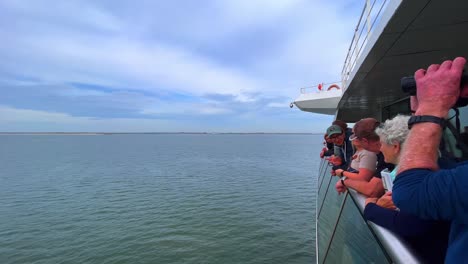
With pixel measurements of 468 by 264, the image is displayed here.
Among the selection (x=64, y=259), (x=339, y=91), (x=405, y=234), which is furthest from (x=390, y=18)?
(x=339, y=91)

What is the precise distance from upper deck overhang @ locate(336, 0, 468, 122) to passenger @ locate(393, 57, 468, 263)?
228 cm

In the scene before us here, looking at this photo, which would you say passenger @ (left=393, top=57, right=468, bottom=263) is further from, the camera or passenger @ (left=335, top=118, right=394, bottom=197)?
passenger @ (left=335, top=118, right=394, bottom=197)

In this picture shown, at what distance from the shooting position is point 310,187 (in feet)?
78.4

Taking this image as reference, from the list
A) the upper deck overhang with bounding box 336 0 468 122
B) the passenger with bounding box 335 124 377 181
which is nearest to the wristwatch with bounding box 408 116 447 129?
the passenger with bounding box 335 124 377 181

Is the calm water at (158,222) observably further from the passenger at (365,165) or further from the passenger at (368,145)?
the passenger at (368,145)

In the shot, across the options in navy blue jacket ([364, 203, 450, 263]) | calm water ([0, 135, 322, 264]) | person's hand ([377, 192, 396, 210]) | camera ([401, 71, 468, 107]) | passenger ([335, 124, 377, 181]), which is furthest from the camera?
calm water ([0, 135, 322, 264])

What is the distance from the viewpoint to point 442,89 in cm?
147

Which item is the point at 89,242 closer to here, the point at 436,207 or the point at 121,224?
the point at 121,224

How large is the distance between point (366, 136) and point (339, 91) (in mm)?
14463

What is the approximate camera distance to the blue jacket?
1.22 metres

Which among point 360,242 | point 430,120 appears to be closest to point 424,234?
point 430,120

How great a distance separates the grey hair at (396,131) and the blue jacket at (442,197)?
75 centimetres

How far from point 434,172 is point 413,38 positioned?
3833 mm

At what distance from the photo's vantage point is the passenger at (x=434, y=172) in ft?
4.08
